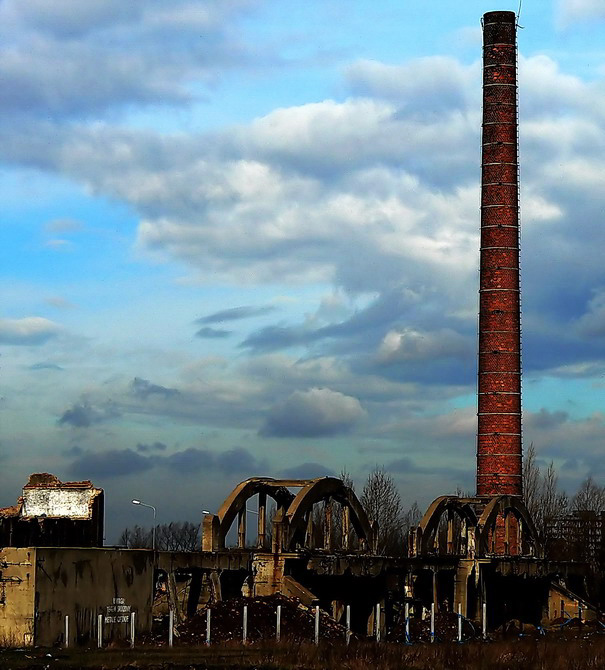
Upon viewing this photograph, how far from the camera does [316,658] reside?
2219 centimetres

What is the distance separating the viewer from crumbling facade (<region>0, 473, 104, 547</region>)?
3094 cm

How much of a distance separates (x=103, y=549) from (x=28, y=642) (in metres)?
2.93

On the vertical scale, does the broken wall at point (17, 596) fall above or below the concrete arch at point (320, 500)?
below

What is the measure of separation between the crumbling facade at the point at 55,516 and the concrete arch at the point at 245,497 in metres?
3.29

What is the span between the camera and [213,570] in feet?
103

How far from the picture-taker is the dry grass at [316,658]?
20.7m

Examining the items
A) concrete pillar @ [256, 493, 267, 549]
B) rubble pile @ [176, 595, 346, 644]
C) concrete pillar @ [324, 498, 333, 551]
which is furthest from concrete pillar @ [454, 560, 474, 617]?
rubble pile @ [176, 595, 346, 644]

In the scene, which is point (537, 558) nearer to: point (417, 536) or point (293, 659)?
point (417, 536)

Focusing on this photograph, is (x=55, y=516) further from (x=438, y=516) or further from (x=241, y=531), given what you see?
(x=438, y=516)

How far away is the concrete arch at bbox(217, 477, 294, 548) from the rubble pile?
3.62m

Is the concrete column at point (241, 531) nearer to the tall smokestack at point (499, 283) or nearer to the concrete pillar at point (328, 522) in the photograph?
the concrete pillar at point (328, 522)

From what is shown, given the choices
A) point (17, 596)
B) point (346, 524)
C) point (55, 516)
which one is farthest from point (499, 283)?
point (17, 596)

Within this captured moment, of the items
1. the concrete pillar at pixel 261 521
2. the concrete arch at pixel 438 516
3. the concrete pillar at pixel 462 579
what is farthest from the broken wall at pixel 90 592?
the concrete pillar at pixel 462 579

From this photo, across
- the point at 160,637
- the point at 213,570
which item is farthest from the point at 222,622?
the point at 213,570
